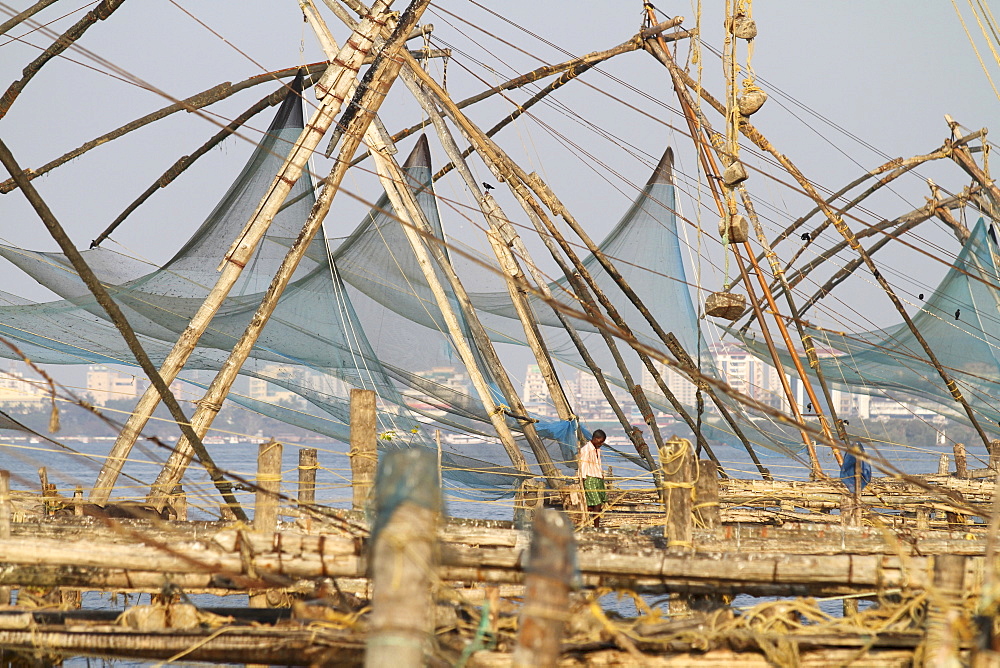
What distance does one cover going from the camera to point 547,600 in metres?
4.28

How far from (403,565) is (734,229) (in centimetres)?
658

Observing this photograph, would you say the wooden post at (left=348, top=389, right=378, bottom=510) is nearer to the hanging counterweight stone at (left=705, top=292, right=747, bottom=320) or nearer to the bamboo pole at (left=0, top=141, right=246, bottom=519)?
the bamboo pole at (left=0, top=141, right=246, bottom=519)

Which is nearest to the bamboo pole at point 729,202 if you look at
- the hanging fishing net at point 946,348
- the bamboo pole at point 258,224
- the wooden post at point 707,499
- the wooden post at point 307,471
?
the wooden post at point 707,499

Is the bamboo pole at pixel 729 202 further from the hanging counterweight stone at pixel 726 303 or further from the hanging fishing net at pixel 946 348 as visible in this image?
the hanging fishing net at pixel 946 348

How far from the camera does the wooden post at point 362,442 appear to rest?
8.39 metres

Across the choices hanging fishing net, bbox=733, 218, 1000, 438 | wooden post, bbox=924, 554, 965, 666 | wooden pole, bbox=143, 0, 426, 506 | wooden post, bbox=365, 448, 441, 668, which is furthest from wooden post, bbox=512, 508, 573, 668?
hanging fishing net, bbox=733, 218, 1000, 438

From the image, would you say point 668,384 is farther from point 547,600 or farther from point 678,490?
point 547,600

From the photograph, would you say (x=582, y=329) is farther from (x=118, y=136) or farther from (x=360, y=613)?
(x=360, y=613)

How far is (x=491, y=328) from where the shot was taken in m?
14.1

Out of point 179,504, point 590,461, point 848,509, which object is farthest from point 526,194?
point 179,504

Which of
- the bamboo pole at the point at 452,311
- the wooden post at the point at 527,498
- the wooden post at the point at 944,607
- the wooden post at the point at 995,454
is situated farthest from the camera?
the wooden post at the point at 995,454

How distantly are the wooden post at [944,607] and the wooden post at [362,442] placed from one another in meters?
4.54

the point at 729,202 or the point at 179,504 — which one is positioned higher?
the point at 729,202

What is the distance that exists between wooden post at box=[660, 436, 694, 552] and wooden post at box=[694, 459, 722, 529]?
0.78ft
